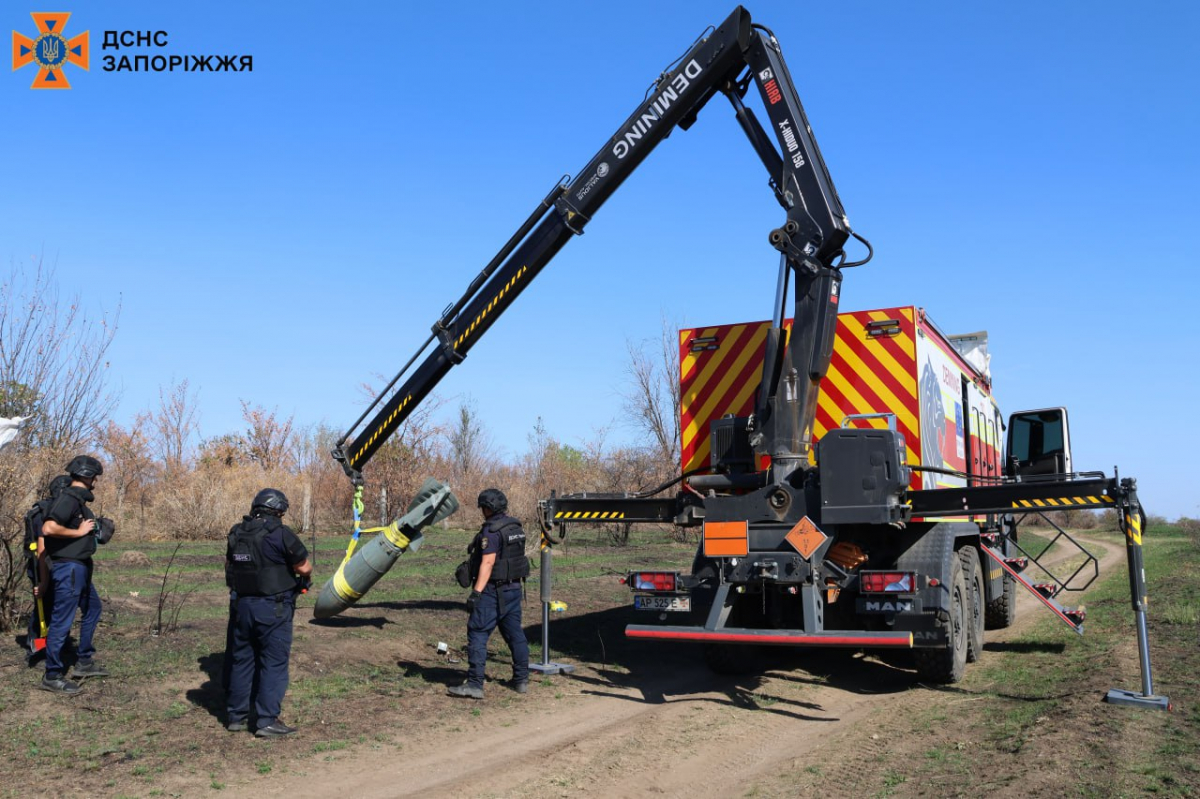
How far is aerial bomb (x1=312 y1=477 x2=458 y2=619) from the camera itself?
1066 cm

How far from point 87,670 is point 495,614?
356cm

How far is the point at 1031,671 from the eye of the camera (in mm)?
9453

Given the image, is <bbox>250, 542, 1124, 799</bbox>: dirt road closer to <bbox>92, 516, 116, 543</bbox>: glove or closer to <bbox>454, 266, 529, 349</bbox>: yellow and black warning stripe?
<bbox>92, 516, 116, 543</bbox>: glove

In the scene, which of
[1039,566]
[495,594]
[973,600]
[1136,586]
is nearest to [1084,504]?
[1136,586]

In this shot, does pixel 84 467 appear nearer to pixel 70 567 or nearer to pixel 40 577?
pixel 70 567

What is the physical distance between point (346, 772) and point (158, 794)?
3.77 feet

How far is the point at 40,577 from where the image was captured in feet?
26.5

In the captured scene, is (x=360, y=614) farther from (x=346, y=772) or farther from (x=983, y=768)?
(x=983, y=768)

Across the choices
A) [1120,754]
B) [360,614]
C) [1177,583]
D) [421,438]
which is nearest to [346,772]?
[1120,754]

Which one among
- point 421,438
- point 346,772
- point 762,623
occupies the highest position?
point 421,438

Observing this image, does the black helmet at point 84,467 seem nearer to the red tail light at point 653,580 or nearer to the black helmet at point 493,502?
the black helmet at point 493,502

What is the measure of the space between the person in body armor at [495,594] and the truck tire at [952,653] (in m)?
3.77

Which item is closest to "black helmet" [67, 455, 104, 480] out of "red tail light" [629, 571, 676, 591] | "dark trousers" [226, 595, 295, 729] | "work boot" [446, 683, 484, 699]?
"dark trousers" [226, 595, 295, 729]

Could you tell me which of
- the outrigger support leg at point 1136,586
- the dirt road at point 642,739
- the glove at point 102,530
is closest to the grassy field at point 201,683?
the dirt road at point 642,739
